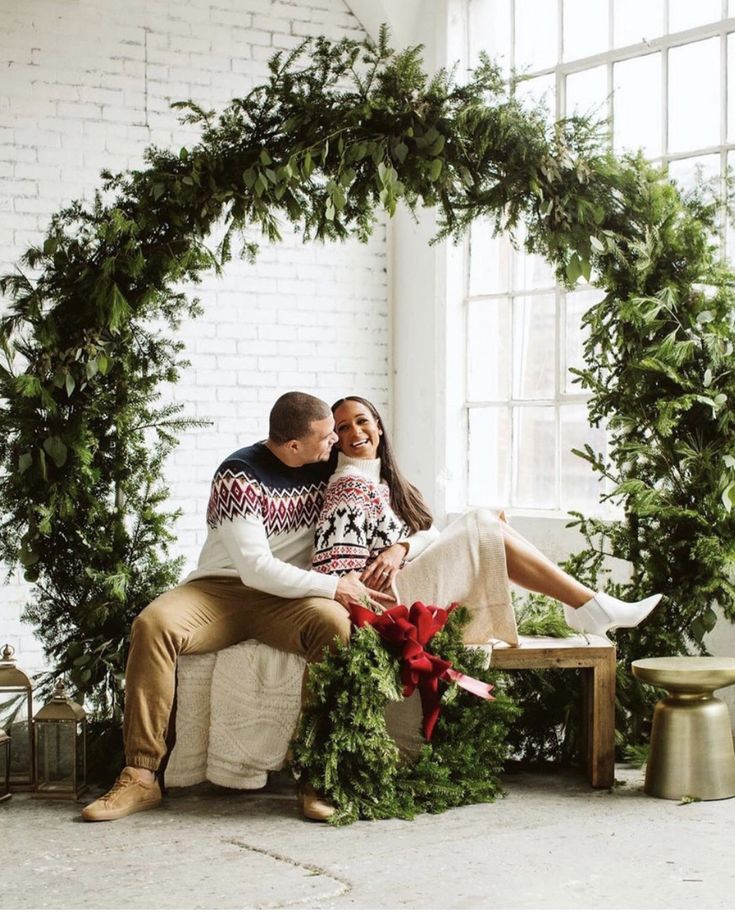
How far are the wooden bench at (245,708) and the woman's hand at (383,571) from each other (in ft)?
1.14

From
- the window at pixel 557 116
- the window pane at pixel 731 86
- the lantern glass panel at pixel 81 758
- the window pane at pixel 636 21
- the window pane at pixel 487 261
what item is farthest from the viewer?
the window pane at pixel 487 261

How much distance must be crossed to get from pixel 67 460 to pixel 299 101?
139 cm

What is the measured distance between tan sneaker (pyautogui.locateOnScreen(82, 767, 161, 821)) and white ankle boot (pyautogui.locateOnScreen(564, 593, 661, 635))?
55.6 inches

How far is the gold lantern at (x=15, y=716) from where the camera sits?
3.96 m

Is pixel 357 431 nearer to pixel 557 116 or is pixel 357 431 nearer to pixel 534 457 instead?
pixel 534 457

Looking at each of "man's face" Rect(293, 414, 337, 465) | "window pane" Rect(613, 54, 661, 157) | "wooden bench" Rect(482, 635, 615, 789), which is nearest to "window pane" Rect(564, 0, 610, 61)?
"window pane" Rect(613, 54, 661, 157)

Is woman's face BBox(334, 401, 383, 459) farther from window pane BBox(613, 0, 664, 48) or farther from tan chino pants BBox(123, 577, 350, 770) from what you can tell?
window pane BBox(613, 0, 664, 48)

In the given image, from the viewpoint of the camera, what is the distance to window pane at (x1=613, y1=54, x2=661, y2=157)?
5594 millimetres

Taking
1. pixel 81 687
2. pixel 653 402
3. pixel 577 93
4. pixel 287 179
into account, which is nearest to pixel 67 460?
pixel 81 687

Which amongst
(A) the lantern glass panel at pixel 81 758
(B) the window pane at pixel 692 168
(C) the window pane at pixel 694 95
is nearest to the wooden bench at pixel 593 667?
(A) the lantern glass panel at pixel 81 758

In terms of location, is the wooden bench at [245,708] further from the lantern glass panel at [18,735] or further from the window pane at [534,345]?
the window pane at [534,345]

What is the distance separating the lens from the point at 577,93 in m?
5.93

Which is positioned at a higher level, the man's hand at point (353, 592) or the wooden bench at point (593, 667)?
the man's hand at point (353, 592)

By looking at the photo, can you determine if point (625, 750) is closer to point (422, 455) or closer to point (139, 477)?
point (139, 477)
